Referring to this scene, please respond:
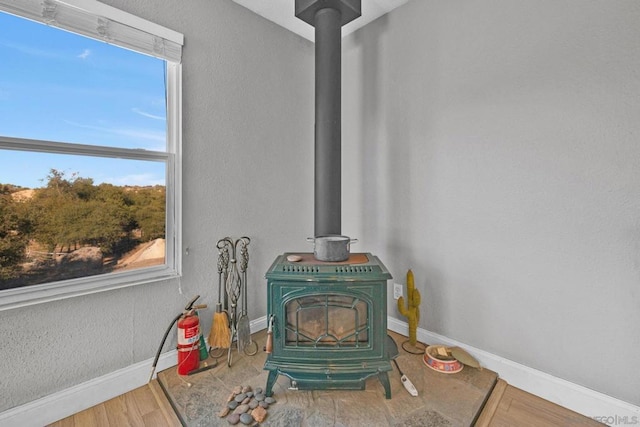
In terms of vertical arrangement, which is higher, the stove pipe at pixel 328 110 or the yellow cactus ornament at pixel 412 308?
the stove pipe at pixel 328 110

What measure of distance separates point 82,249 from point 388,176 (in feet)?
6.69

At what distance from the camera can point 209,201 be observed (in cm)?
198

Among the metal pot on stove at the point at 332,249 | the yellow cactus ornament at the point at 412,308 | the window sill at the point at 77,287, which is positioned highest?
the metal pot on stove at the point at 332,249

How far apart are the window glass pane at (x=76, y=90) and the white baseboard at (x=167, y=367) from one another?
1.32 metres

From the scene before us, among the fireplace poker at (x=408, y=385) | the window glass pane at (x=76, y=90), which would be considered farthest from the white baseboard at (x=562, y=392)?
the window glass pane at (x=76, y=90)

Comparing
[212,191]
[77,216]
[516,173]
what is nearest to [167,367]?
[77,216]

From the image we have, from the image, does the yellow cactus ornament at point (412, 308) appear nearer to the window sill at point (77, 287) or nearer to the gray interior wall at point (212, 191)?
the gray interior wall at point (212, 191)

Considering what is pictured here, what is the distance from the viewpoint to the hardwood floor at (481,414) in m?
1.40

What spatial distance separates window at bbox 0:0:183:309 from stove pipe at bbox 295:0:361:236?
909 mm

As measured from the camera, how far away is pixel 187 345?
1.70m

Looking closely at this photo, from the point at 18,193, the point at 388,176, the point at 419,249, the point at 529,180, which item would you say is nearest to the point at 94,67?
the point at 18,193

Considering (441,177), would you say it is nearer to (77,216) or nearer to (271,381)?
(271,381)

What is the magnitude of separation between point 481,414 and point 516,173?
1.32 m

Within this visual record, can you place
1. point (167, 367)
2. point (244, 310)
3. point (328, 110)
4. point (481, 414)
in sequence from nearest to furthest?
point (481, 414), point (167, 367), point (328, 110), point (244, 310)
